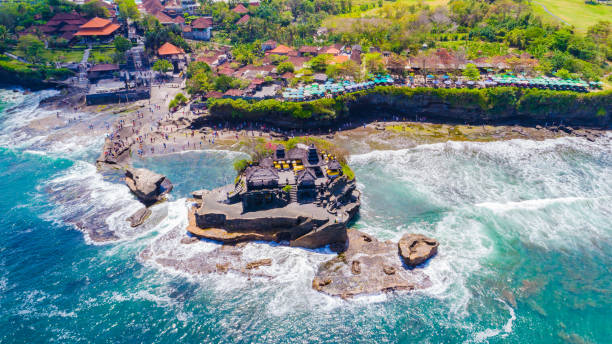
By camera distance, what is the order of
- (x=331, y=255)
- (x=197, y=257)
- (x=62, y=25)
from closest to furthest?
1. (x=197, y=257)
2. (x=331, y=255)
3. (x=62, y=25)

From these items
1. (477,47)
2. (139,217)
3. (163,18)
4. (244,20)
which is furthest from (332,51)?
(139,217)

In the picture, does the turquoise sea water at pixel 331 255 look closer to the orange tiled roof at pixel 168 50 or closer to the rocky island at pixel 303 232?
the rocky island at pixel 303 232

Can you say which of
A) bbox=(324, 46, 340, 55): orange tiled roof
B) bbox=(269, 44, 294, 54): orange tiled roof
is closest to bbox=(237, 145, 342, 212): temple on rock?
bbox=(324, 46, 340, 55): orange tiled roof

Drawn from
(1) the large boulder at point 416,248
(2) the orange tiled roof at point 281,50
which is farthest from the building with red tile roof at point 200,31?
(1) the large boulder at point 416,248

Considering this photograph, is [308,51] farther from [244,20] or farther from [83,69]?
[83,69]

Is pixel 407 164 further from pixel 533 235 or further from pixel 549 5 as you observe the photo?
pixel 549 5

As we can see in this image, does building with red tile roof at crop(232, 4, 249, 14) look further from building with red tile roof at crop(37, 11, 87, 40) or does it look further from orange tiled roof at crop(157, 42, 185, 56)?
building with red tile roof at crop(37, 11, 87, 40)

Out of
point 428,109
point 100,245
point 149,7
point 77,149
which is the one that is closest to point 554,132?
point 428,109
